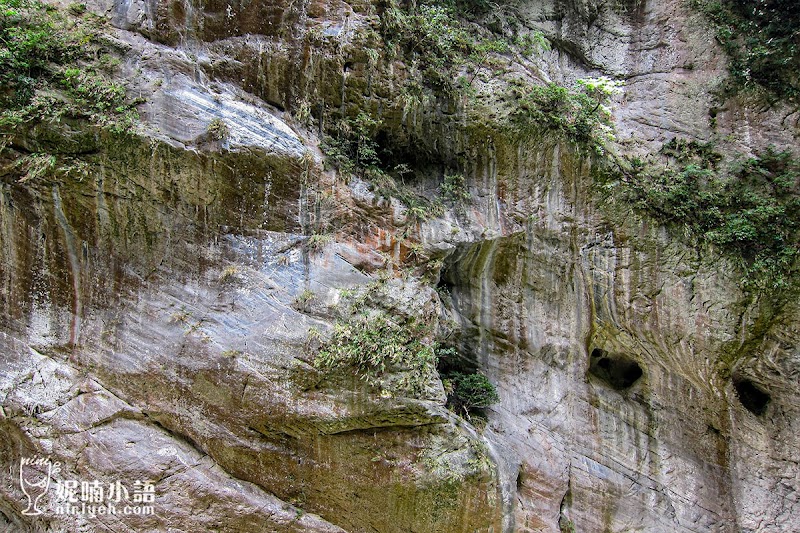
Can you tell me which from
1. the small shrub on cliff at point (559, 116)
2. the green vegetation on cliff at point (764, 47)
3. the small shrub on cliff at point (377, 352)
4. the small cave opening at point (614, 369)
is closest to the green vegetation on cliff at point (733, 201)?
the small shrub on cliff at point (559, 116)

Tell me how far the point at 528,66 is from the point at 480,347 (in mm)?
5477

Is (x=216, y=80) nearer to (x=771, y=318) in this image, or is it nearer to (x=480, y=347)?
(x=480, y=347)

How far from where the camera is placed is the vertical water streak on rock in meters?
6.77

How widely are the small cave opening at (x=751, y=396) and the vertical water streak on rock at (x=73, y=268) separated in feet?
35.0

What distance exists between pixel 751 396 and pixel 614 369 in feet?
7.28

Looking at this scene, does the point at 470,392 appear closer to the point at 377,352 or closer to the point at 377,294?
the point at 377,352

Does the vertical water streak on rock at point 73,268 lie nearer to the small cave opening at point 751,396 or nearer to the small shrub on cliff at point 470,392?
the small shrub on cliff at point 470,392

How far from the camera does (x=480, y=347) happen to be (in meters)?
8.55

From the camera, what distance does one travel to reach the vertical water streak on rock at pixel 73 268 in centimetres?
677

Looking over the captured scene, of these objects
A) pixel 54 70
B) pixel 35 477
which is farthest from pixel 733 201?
pixel 35 477

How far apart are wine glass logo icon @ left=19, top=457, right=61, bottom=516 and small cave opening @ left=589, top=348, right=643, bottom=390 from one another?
29.2 feet

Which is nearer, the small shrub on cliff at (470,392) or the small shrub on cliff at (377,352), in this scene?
the small shrub on cliff at (377,352)

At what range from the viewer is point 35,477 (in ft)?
21.7
